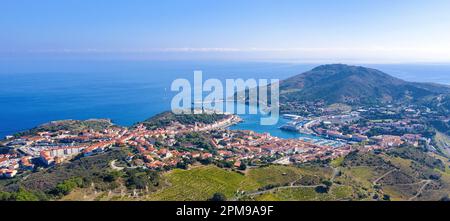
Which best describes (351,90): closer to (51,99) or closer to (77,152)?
(77,152)

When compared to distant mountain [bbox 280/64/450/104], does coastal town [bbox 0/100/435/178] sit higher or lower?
lower

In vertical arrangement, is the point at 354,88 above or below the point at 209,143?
above

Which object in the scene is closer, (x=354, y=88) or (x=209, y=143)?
(x=209, y=143)

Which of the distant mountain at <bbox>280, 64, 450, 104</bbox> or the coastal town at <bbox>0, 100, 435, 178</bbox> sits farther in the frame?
the distant mountain at <bbox>280, 64, 450, 104</bbox>

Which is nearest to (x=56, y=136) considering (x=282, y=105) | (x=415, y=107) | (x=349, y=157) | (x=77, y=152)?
(x=77, y=152)
